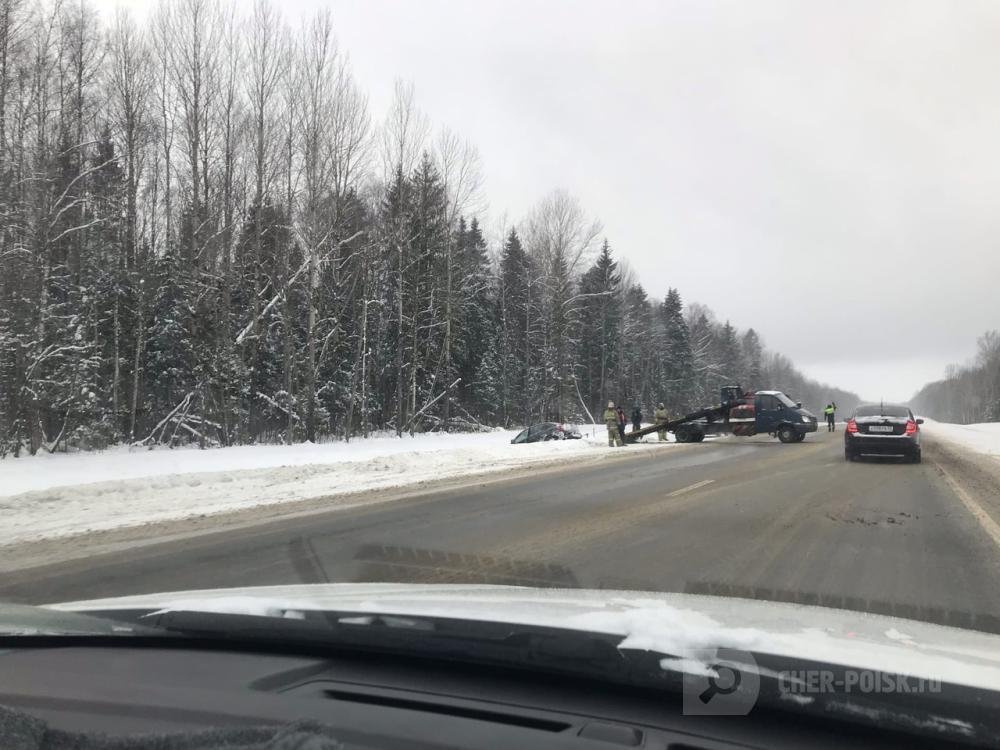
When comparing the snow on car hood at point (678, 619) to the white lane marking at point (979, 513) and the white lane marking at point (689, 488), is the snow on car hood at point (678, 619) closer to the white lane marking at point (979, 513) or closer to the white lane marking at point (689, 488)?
the white lane marking at point (979, 513)

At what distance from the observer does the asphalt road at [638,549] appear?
593 centimetres

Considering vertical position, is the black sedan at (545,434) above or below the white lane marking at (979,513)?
above

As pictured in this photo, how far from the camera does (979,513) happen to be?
10.1 meters

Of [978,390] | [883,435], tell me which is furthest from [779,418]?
[978,390]

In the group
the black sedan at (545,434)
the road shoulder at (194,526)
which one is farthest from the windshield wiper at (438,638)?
the black sedan at (545,434)

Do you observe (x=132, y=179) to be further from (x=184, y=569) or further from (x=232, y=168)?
(x=184, y=569)

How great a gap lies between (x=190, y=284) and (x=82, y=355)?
27.8 ft

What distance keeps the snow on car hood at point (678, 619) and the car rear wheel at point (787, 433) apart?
26454 mm

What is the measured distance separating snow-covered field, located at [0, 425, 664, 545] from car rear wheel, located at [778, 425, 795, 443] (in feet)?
33.7

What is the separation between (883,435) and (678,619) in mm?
18214

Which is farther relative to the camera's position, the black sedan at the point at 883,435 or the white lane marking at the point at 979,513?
the black sedan at the point at 883,435

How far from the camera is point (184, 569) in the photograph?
6.70 meters

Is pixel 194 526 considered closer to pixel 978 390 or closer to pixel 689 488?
pixel 689 488

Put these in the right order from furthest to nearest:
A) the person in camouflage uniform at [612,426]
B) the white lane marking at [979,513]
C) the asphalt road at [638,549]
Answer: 1. the person in camouflage uniform at [612,426]
2. the white lane marking at [979,513]
3. the asphalt road at [638,549]
